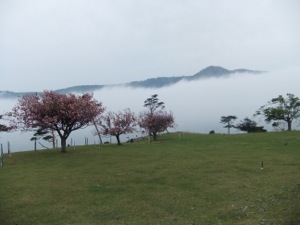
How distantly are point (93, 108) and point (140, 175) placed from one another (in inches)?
758

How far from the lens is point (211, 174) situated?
24922 millimetres

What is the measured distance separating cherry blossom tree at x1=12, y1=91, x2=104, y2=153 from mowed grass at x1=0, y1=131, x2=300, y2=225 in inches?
311

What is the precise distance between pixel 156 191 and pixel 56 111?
76.9ft

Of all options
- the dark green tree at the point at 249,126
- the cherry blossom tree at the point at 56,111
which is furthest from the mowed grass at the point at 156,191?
the dark green tree at the point at 249,126

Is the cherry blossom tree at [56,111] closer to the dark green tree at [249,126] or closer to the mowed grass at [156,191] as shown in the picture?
the mowed grass at [156,191]

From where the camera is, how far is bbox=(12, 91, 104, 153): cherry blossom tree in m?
40.6

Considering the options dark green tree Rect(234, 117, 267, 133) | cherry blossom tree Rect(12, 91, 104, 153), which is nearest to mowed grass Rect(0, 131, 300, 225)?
cherry blossom tree Rect(12, 91, 104, 153)

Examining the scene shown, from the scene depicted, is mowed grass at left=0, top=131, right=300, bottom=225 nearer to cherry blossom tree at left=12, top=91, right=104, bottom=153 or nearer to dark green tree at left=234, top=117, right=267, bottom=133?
cherry blossom tree at left=12, top=91, right=104, bottom=153

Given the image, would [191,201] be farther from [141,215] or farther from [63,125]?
[63,125]

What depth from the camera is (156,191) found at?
20734mm

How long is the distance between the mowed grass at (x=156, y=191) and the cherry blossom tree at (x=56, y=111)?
25.9ft

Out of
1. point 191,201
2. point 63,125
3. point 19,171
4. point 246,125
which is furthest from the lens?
Answer: point 246,125

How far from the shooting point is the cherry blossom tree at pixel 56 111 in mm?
40594

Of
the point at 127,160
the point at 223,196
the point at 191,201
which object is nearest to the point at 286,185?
the point at 223,196
